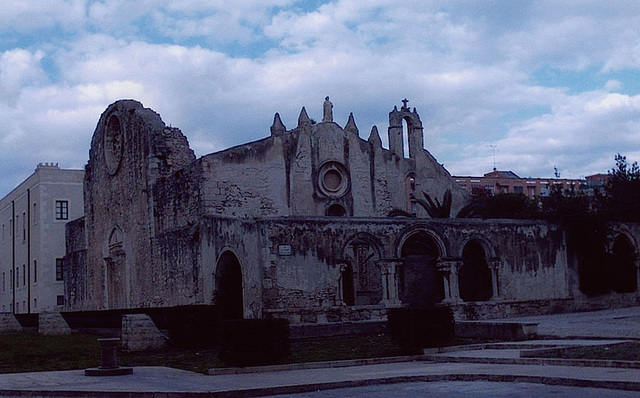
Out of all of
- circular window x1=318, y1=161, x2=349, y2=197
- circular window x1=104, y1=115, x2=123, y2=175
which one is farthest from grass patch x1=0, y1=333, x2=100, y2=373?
circular window x1=104, y1=115, x2=123, y2=175

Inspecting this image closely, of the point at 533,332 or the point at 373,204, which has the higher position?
the point at 373,204

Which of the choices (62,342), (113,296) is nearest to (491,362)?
(62,342)

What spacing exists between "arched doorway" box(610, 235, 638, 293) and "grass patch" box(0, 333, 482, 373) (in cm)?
1217

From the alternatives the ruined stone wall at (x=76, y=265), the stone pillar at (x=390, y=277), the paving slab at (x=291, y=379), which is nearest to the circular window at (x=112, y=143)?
the ruined stone wall at (x=76, y=265)

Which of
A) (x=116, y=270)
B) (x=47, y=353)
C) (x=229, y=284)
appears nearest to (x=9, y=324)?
(x=116, y=270)

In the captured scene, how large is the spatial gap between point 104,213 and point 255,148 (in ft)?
38.2

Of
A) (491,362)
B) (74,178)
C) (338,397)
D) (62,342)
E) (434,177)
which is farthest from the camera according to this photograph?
(74,178)

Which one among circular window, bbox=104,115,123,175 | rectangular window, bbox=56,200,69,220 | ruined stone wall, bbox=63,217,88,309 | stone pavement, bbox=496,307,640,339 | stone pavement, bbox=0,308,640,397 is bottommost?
stone pavement, bbox=0,308,640,397

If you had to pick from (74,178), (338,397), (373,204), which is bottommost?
(338,397)

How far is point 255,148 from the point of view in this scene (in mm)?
31812

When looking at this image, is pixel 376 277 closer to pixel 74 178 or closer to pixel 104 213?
pixel 104 213

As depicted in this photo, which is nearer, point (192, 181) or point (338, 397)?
point (338, 397)

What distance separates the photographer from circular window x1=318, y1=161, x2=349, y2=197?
111 ft

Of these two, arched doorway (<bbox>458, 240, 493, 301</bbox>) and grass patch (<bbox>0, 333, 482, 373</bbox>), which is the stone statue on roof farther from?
grass patch (<bbox>0, 333, 482, 373</bbox>)
